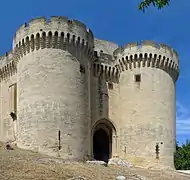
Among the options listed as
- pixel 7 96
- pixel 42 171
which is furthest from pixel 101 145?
pixel 42 171

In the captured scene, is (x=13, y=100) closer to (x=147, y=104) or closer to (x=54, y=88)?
(x=54, y=88)

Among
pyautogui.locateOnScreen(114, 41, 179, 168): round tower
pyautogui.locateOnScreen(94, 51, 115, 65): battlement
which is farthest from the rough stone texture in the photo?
pyautogui.locateOnScreen(114, 41, 179, 168): round tower

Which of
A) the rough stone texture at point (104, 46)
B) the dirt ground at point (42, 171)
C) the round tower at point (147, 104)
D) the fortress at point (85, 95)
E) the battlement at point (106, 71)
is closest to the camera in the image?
the dirt ground at point (42, 171)

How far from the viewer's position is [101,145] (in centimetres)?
3109

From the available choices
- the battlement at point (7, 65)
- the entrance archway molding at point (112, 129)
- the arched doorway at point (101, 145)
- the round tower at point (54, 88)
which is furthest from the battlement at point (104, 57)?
the battlement at point (7, 65)

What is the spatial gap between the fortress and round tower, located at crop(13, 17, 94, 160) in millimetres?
55

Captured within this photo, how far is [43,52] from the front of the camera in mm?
25906

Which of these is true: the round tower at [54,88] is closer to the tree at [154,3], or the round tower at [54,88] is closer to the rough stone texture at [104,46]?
the rough stone texture at [104,46]

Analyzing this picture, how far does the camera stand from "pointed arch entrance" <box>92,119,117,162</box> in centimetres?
2947

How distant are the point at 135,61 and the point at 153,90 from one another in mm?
2316

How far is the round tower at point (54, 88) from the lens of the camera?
81.4 ft

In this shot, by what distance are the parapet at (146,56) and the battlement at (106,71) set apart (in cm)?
49

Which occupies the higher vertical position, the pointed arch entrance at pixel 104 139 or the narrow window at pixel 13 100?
the narrow window at pixel 13 100

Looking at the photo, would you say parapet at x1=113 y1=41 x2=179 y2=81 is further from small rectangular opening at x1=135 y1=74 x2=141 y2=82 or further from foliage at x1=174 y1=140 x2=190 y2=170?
foliage at x1=174 y1=140 x2=190 y2=170
